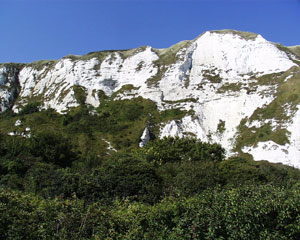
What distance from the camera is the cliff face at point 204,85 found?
57.0 metres

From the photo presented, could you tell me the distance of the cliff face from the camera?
56984 mm

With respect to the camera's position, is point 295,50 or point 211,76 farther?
point 295,50

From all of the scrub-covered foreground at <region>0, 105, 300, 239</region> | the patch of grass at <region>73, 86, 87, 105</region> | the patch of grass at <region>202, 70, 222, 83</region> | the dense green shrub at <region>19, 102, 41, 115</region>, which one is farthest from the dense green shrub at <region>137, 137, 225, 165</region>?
the dense green shrub at <region>19, 102, 41, 115</region>

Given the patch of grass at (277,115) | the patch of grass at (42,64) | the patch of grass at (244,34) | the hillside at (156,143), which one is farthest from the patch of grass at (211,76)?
the patch of grass at (42,64)

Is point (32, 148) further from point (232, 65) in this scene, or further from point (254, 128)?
point (232, 65)

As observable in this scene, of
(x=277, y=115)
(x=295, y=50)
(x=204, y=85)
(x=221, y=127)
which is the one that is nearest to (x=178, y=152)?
(x=221, y=127)

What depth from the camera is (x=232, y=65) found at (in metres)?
78.5

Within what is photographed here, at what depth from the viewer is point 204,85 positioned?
7569cm

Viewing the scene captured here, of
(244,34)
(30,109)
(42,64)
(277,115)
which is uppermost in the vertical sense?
(244,34)

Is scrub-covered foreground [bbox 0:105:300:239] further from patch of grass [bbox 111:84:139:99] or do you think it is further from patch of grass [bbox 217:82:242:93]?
patch of grass [bbox 217:82:242:93]

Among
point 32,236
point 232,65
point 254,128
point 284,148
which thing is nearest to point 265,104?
point 254,128

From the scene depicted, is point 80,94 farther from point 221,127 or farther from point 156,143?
point 221,127

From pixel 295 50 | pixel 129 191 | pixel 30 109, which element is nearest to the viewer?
pixel 129 191

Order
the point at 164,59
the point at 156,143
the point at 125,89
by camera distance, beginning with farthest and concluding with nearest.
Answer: the point at 164,59 → the point at 125,89 → the point at 156,143
